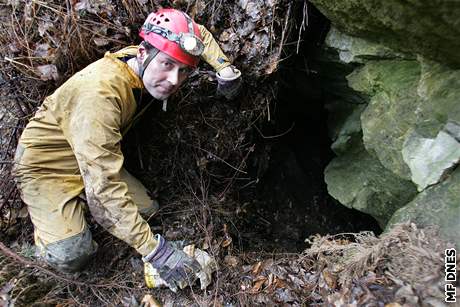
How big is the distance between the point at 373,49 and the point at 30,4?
3.45m

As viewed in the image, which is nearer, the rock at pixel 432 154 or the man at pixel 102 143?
the rock at pixel 432 154

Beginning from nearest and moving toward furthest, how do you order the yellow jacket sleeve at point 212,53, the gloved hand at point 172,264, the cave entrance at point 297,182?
the gloved hand at point 172,264, the yellow jacket sleeve at point 212,53, the cave entrance at point 297,182

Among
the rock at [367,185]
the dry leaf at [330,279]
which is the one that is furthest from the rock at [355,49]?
the dry leaf at [330,279]

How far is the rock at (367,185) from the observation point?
3.68 m

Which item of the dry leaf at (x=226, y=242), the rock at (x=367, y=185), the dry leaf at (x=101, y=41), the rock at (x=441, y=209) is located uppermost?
the rock at (x=441, y=209)

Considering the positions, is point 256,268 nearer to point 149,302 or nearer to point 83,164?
point 149,302

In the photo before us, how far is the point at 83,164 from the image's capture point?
9.36 feet

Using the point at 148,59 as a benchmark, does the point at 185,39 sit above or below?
above

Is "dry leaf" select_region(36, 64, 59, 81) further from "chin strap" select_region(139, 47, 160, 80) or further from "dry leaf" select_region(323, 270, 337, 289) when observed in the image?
"dry leaf" select_region(323, 270, 337, 289)

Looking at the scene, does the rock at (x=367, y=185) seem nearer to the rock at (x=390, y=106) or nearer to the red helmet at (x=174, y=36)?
the rock at (x=390, y=106)

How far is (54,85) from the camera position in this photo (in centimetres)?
380

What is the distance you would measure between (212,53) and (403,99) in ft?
5.54

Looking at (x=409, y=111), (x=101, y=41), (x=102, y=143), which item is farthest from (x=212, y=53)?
(x=409, y=111)

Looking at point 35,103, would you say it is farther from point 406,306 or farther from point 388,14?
point 406,306
